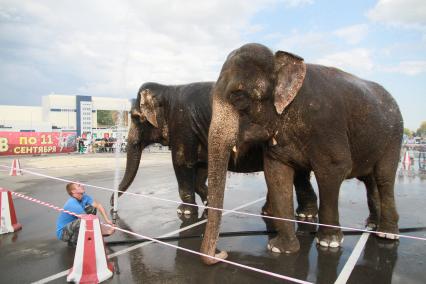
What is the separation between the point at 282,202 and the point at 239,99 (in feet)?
5.31

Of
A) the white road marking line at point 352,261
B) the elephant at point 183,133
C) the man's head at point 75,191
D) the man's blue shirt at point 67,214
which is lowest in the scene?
the white road marking line at point 352,261

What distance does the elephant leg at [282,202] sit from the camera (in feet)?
16.6

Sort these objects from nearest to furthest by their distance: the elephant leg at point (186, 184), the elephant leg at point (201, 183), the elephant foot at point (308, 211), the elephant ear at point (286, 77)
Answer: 1. the elephant ear at point (286, 77)
2. the elephant leg at point (186, 184)
3. the elephant foot at point (308, 211)
4. the elephant leg at point (201, 183)

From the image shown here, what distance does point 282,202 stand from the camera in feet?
16.9

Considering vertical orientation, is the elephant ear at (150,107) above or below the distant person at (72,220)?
above

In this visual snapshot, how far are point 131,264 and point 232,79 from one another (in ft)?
8.57

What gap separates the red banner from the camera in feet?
91.8

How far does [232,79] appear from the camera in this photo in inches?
179

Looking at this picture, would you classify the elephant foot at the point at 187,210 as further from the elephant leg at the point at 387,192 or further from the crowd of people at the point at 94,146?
the crowd of people at the point at 94,146

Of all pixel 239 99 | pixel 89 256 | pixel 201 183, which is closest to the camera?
pixel 89 256

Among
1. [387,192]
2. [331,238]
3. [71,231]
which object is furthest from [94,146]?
[331,238]

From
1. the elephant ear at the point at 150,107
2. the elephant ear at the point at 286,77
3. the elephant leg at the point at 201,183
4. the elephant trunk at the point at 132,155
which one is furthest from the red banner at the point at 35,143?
the elephant ear at the point at 286,77

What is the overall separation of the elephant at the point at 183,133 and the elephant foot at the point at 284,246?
186 centimetres

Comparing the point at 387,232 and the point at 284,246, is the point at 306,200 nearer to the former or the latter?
the point at 387,232
